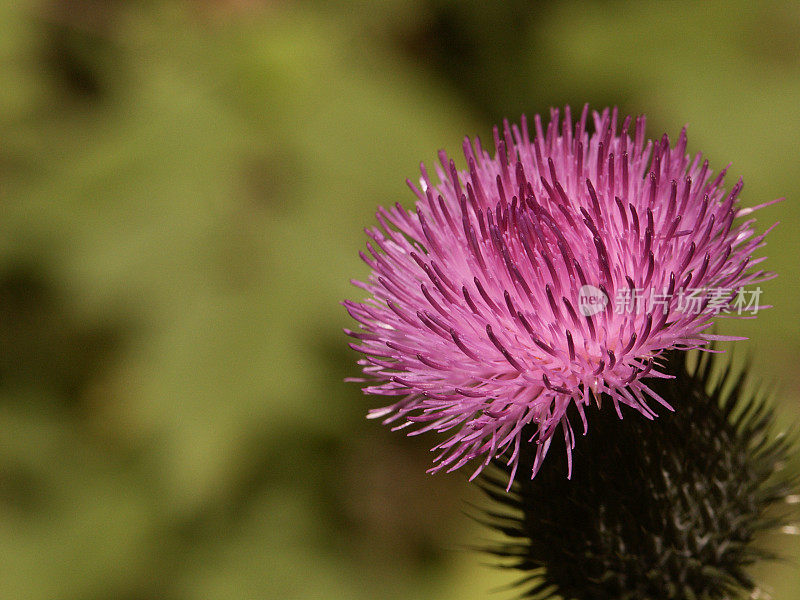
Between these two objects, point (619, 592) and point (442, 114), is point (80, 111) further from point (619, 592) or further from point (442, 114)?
point (619, 592)

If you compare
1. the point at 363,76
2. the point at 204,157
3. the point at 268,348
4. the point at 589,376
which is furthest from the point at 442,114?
the point at 589,376

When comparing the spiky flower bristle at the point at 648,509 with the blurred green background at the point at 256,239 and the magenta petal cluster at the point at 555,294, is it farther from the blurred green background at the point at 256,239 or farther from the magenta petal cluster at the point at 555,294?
the blurred green background at the point at 256,239

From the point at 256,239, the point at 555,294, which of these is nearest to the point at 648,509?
the point at 555,294

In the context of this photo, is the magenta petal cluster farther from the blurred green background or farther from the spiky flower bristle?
the blurred green background

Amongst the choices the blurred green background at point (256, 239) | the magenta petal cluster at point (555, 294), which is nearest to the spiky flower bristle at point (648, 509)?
the magenta petal cluster at point (555, 294)

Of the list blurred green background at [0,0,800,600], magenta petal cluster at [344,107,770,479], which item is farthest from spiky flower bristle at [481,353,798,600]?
blurred green background at [0,0,800,600]
